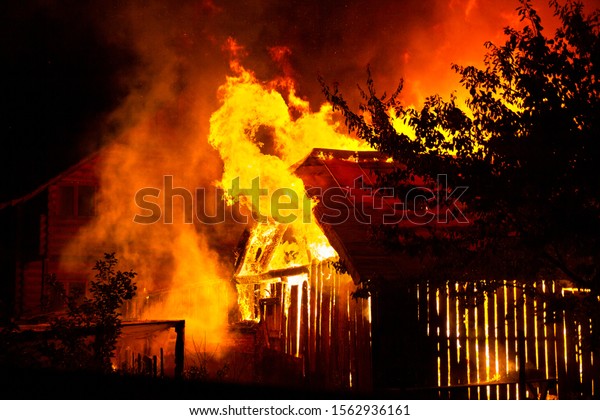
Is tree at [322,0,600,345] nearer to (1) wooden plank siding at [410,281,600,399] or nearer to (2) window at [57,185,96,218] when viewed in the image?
(1) wooden plank siding at [410,281,600,399]

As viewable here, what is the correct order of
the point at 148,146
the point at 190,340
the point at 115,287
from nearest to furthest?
1. the point at 115,287
2. the point at 190,340
3. the point at 148,146

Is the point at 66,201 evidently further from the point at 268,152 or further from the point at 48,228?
the point at 268,152

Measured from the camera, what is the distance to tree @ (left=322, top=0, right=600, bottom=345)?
20.4 ft

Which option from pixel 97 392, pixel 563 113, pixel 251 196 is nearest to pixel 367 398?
pixel 97 392

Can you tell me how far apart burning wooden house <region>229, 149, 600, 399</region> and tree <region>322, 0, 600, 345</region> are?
995mm

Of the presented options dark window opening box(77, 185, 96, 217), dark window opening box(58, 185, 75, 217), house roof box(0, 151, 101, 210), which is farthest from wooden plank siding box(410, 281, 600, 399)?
dark window opening box(58, 185, 75, 217)

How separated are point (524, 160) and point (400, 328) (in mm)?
3763

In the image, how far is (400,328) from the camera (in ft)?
29.8

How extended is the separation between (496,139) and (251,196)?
7215 mm

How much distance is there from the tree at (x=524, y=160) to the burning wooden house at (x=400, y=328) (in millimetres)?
995

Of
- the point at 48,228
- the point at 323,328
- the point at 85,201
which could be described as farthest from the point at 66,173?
the point at 323,328

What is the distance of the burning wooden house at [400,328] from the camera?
342 inches

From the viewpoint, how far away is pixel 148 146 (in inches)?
1075

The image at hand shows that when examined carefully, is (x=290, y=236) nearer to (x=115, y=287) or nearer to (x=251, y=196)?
(x=251, y=196)
